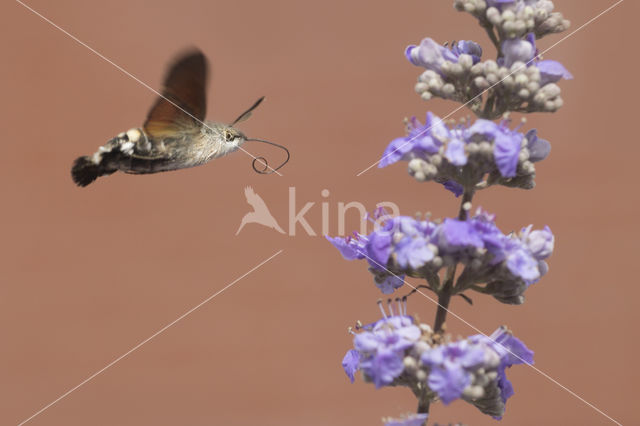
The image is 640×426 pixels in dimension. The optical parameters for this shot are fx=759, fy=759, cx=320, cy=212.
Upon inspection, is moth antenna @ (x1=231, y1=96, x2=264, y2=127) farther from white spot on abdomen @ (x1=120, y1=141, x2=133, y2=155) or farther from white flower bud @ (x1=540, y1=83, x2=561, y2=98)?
white flower bud @ (x1=540, y1=83, x2=561, y2=98)

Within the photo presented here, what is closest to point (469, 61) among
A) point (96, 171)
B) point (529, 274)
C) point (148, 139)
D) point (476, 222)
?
point (476, 222)

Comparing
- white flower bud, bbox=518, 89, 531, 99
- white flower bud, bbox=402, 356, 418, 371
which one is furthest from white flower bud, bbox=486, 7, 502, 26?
white flower bud, bbox=402, 356, 418, 371

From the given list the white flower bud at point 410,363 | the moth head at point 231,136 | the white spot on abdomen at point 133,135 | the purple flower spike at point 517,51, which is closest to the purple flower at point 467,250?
the white flower bud at point 410,363

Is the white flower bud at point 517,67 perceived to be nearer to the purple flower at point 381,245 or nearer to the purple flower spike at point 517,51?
the purple flower spike at point 517,51

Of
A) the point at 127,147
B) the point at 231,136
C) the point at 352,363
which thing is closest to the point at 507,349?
the point at 352,363

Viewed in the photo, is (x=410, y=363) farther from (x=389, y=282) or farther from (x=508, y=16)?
(x=508, y=16)

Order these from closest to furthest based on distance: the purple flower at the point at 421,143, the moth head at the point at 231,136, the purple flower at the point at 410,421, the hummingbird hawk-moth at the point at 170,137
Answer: the purple flower at the point at 410,421 < the purple flower at the point at 421,143 < the hummingbird hawk-moth at the point at 170,137 < the moth head at the point at 231,136
